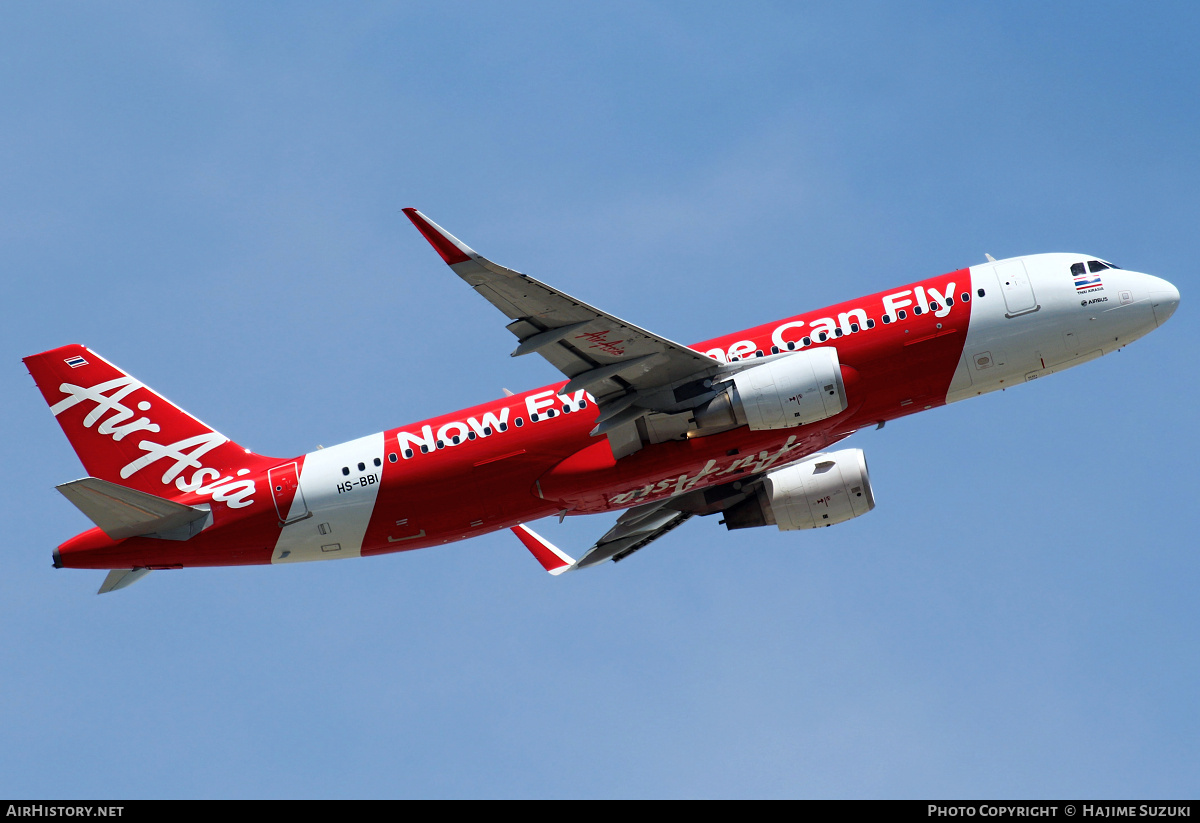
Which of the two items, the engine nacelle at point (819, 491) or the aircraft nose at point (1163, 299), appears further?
the engine nacelle at point (819, 491)

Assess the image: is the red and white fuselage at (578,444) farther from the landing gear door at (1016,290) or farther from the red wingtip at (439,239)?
the red wingtip at (439,239)

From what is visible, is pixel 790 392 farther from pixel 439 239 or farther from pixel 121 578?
pixel 121 578

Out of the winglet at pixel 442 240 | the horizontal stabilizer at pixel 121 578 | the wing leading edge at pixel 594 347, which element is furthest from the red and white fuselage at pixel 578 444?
the winglet at pixel 442 240

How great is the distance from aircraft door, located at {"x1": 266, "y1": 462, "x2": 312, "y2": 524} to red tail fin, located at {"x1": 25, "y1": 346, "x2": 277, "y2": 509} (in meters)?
1.40

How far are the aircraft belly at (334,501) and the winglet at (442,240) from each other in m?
9.59

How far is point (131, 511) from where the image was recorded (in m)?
36.7

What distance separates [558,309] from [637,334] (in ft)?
9.15

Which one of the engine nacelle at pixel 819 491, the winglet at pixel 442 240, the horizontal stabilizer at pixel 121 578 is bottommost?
the engine nacelle at pixel 819 491

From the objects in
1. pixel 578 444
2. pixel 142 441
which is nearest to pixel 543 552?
pixel 578 444

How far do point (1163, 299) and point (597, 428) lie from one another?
706 inches

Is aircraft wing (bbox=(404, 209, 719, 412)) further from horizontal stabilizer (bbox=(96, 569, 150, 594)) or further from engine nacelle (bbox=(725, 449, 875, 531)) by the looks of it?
horizontal stabilizer (bbox=(96, 569, 150, 594))

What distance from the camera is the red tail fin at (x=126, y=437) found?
39156 millimetres
